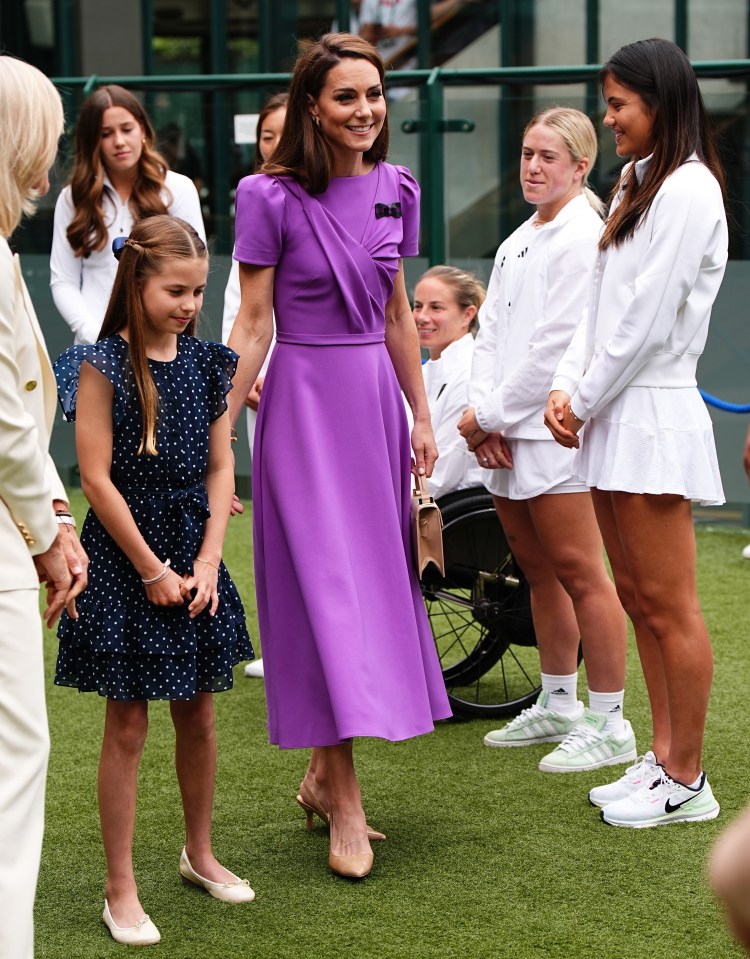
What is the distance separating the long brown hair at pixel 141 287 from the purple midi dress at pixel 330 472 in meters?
0.38

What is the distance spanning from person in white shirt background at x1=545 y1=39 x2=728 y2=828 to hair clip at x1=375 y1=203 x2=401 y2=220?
534mm

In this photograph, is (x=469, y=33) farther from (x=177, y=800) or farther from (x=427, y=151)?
(x=177, y=800)

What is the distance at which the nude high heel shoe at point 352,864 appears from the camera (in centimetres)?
347

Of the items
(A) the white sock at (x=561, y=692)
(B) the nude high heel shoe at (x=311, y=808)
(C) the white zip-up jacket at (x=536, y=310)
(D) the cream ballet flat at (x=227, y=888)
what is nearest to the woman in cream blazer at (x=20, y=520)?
(D) the cream ballet flat at (x=227, y=888)

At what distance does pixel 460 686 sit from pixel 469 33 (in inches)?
354

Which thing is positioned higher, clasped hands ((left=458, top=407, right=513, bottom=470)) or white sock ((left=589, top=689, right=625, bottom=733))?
clasped hands ((left=458, top=407, right=513, bottom=470))

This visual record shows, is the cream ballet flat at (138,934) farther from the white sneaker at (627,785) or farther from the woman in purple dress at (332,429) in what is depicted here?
the white sneaker at (627,785)

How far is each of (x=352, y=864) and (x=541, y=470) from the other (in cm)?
130

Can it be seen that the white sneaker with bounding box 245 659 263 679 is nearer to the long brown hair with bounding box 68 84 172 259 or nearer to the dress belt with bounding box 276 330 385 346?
the long brown hair with bounding box 68 84 172 259

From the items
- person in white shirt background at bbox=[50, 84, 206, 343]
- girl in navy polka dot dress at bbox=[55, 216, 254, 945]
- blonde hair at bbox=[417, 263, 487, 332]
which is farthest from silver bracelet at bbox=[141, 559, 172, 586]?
person in white shirt background at bbox=[50, 84, 206, 343]

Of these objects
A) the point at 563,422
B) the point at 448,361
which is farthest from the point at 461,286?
the point at 563,422

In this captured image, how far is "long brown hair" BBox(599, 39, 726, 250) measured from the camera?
351 centimetres

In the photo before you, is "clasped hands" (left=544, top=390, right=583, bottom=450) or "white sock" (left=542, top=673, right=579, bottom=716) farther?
"white sock" (left=542, top=673, right=579, bottom=716)

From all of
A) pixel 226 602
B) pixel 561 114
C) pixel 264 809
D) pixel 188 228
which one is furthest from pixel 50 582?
pixel 561 114
